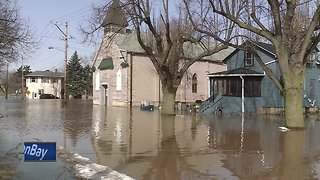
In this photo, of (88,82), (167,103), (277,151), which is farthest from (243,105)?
(88,82)

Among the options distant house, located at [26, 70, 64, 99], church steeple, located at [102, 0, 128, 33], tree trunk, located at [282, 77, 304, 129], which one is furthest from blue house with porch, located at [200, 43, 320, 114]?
distant house, located at [26, 70, 64, 99]

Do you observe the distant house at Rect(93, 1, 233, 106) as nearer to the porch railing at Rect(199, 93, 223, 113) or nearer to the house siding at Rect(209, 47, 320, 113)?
the porch railing at Rect(199, 93, 223, 113)

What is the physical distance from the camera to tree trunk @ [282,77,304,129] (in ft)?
62.8

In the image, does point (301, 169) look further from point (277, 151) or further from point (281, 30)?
point (281, 30)

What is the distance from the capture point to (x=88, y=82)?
3629 inches

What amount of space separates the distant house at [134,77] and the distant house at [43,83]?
48217mm

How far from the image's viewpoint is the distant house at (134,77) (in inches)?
1870

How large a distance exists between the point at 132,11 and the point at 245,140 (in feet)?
47.3

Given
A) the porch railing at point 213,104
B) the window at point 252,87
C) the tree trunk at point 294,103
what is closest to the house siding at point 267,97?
the window at point 252,87

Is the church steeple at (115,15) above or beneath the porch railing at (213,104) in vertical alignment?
above

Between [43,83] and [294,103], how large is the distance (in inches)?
3508

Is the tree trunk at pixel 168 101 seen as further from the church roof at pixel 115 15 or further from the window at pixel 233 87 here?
the window at pixel 233 87

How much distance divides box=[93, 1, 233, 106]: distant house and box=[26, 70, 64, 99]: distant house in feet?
158

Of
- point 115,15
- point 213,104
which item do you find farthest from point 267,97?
point 115,15
